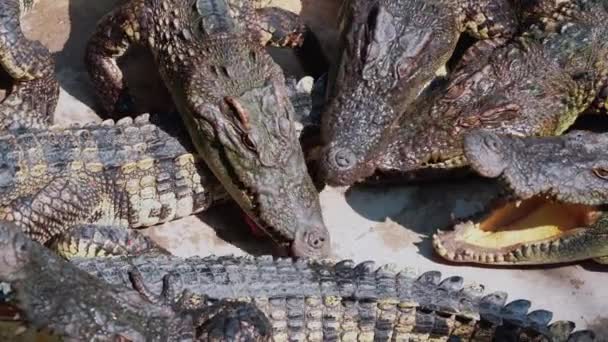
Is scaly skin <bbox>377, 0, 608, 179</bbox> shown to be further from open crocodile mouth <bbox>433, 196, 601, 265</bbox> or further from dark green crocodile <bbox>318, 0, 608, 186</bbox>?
open crocodile mouth <bbox>433, 196, 601, 265</bbox>

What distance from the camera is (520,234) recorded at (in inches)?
186

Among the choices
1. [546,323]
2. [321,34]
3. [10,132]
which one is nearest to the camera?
[546,323]

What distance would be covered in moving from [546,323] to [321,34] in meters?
2.19

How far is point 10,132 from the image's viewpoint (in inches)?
186

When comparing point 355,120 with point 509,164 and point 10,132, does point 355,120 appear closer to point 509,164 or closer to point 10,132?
point 509,164

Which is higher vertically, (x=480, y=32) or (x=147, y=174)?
(x=480, y=32)

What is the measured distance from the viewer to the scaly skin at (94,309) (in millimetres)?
3539

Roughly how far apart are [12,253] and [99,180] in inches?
44.9

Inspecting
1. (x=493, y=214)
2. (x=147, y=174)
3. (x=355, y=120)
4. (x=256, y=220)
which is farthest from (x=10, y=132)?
(x=493, y=214)

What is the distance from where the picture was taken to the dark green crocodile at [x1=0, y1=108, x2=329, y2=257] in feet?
15.1

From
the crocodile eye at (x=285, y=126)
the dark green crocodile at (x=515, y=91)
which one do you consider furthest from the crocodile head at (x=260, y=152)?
the dark green crocodile at (x=515, y=91)

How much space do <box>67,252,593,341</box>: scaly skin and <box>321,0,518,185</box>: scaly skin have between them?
838mm

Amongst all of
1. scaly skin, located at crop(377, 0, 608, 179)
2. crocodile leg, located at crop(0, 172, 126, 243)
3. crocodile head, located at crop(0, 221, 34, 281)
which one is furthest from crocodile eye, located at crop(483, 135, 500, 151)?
crocodile head, located at crop(0, 221, 34, 281)

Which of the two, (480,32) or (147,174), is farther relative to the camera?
(480,32)
